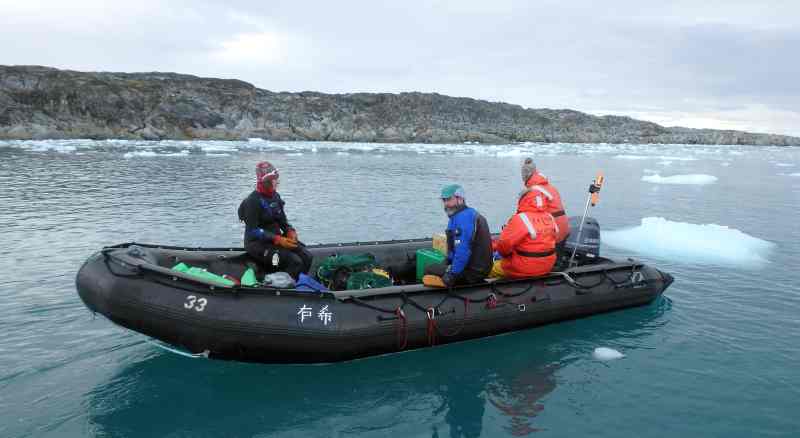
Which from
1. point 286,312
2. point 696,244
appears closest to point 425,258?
point 286,312

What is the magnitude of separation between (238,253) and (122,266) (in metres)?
1.56

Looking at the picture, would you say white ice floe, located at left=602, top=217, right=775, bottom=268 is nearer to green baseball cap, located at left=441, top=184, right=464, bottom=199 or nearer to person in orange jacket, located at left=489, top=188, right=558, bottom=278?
person in orange jacket, located at left=489, top=188, right=558, bottom=278

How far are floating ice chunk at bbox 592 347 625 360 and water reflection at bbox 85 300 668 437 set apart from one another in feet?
0.50

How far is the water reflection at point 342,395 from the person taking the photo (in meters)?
4.58

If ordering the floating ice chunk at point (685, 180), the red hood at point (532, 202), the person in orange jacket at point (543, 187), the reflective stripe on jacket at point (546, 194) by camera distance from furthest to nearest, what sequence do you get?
1. the floating ice chunk at point (685, 180)
2. the person in orange jacket at point (543, 187)
3. the reflective stripe on jacket at point (546, 194)
4. the red hood at point (532, 202)

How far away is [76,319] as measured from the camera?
252 inches

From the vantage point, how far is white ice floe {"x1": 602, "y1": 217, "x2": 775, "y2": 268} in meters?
10.0

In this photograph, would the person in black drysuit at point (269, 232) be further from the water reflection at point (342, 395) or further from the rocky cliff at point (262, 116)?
the rocky cliff at point (262, 116)

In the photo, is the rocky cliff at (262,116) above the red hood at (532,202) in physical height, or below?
above

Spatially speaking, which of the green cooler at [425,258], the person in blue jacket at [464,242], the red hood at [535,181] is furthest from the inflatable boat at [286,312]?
the red hood at [535,181]

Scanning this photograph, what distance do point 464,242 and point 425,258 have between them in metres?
1.48

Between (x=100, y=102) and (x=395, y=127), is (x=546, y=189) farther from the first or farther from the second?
(x=395, y=127)

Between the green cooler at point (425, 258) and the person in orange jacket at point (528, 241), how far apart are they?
850 mm

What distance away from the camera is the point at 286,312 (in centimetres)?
534
